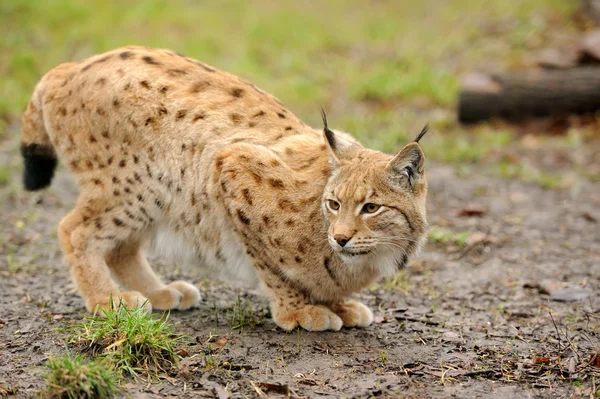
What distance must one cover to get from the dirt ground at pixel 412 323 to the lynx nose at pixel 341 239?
711 millimetres

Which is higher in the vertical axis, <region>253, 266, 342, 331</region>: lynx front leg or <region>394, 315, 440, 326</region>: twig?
<region>253, 266, 342, 331</region>: lynx front leg

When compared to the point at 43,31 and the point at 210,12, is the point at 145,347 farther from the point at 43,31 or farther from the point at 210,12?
the point at 210,12

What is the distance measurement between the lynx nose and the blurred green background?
510 centimetres

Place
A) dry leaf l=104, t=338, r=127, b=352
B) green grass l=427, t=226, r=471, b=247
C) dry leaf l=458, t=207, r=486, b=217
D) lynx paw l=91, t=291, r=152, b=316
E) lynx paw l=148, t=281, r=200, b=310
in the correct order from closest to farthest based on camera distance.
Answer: dry leaf l=104, t=338, r=127, b=352 → lynx paw l=91, t=291, r=152, b=316 → lynx paw l=148, t=281, r=200, b=310 → green grass l=427, t=226, r=471, b=247 → dry leaf l=458, t=207, r=486, b=217

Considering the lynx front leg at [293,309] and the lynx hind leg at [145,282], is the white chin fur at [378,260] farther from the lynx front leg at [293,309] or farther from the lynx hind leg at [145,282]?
the lynx hind leg at [145,282]

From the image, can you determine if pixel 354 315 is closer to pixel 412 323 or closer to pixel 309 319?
pixel 309 319

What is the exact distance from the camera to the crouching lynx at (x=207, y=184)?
5.11m

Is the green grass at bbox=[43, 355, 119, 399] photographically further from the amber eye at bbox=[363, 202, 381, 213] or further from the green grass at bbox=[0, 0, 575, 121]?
the green grass at bbox=[0, 0, 575, 121]

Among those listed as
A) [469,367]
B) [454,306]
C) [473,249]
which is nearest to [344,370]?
[469,367]

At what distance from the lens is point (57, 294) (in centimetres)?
582

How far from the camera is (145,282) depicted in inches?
228

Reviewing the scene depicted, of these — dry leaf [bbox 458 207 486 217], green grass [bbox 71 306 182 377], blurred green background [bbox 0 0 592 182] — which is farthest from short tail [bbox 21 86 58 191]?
Result: blurred green background [bbox 0 0 592 182]

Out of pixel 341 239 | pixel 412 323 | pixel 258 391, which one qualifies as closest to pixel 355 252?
pixel 341 239

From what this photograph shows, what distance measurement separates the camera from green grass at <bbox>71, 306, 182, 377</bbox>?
4336 mm
